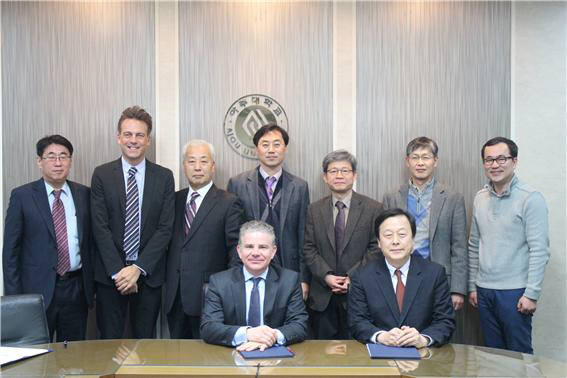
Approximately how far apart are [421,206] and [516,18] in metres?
1.85

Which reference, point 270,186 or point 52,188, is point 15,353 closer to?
point 52,188

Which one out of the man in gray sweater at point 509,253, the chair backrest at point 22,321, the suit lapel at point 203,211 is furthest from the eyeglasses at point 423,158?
the chair backrest at point 22,321

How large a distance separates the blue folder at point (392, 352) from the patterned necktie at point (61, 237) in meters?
2.17

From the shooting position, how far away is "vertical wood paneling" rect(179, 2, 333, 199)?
189 inches

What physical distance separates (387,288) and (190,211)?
1598 mm

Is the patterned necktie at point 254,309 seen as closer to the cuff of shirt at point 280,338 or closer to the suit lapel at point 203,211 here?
the cuff of shirt at point 280,338

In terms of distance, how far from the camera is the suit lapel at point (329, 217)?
13.1ft

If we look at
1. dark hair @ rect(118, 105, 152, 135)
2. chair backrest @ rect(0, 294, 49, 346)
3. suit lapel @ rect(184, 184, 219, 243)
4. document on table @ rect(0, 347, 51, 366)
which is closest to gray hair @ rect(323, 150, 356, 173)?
suit lapel @ rect(184, 184, 219, 243)

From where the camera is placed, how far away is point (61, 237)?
156 inches

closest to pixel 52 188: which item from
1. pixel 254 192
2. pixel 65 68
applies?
pixel 65 68

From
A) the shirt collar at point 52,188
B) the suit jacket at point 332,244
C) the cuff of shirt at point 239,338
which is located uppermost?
the shirt collar at point 52,188

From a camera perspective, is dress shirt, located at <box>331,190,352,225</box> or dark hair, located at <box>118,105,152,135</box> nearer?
dress shirt, located at <box>331,190,352,225</box>

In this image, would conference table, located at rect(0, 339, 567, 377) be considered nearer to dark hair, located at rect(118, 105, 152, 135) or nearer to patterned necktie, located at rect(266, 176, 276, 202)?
patterned necktie, located at rect(266, 176, 276, 202)

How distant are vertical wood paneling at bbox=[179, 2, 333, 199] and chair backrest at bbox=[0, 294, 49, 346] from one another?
6.90ft
